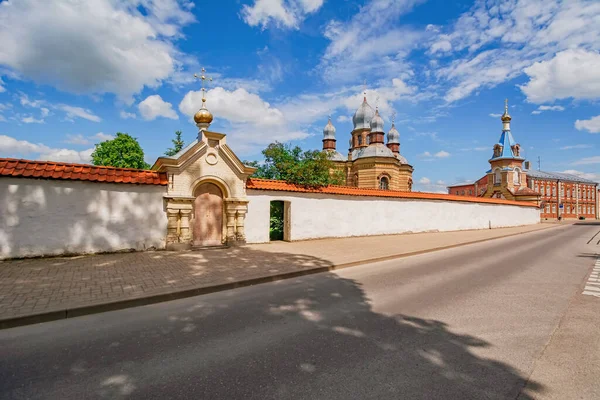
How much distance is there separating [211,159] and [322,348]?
921cm

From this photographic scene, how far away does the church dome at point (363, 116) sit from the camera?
45.1 m

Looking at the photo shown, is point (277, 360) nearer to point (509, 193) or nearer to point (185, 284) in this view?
point (185, 284)

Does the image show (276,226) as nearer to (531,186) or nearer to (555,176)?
(531,186)

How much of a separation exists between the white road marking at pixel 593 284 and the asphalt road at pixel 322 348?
67 cm

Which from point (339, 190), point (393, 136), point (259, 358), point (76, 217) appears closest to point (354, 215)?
point (339, 190)

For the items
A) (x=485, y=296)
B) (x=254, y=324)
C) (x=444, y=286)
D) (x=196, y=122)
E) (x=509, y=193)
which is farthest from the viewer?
(x=509, y=193)

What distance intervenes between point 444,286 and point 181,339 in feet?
18.1

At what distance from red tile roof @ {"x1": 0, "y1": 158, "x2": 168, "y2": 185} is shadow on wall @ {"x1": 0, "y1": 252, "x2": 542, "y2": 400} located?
20.4 ft

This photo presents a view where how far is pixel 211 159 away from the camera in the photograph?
11.2 metres

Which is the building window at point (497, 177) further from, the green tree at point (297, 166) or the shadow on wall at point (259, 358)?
the shadow on wall at point (259, 358)

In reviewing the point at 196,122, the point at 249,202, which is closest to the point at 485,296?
the point at 249,202

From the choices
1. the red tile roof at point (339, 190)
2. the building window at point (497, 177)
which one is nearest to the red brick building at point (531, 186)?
the building window at point (497, 177)

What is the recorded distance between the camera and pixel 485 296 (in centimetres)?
575

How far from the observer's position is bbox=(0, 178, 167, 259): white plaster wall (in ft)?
27.0
